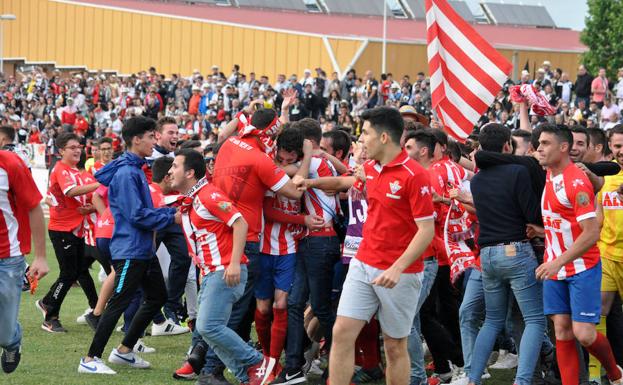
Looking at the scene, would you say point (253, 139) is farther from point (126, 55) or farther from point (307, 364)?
point (126, 55)

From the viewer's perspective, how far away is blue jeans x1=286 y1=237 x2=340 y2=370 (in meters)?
8.62

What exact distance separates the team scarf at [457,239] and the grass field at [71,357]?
1.03 metres

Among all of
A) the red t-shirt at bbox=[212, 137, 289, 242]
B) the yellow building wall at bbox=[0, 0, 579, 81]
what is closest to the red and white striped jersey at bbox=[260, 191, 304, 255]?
the red t-shirt at bbox=[212, 137, 289, 242]

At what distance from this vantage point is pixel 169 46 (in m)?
51.8

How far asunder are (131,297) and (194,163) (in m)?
1.42

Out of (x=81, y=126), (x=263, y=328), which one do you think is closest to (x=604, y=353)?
(x=263, y=328)

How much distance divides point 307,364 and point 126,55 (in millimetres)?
46537

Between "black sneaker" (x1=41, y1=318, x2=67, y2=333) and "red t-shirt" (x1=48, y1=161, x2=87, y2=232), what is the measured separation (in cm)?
104

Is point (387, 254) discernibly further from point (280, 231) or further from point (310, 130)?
point (310, 130)

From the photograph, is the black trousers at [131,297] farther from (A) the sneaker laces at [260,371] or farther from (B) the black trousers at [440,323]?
(B) the black trousers at [440,323]

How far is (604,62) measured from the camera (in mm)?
54125

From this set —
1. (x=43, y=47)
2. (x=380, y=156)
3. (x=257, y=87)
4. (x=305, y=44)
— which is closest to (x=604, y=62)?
(x=305, y=44)

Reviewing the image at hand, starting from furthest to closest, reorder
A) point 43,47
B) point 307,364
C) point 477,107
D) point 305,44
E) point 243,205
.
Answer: point 43,47
point 305,44
point 477,107
point 307,364
point 243,205

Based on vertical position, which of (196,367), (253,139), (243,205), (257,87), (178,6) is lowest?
(196,367)
